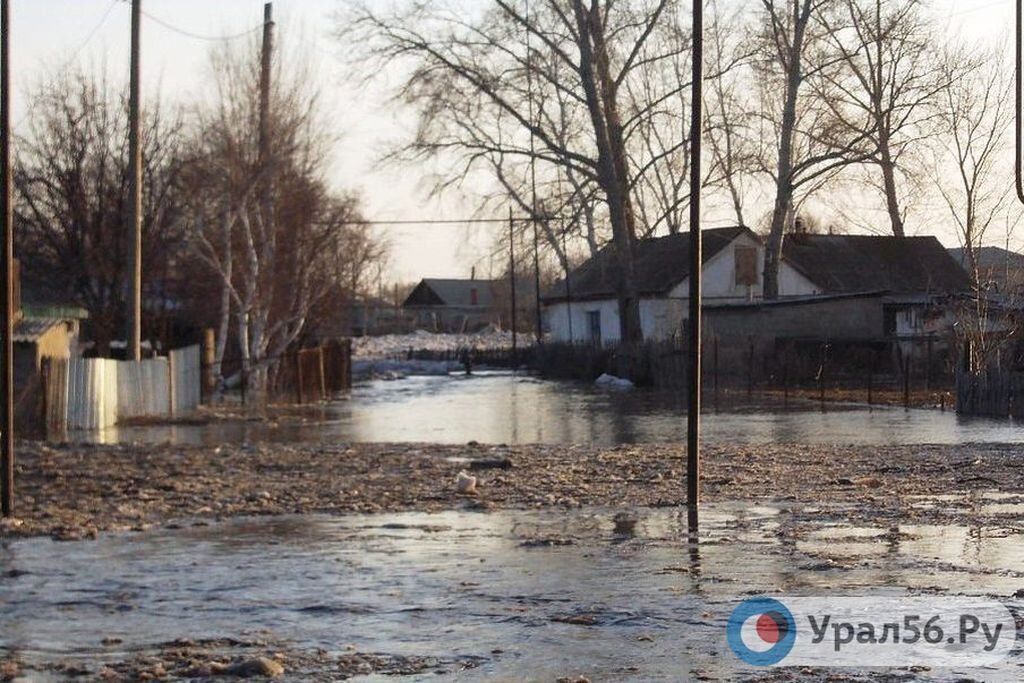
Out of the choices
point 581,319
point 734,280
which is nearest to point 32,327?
point 734,280

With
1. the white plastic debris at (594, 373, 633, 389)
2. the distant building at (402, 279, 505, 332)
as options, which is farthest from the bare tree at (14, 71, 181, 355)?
the distant building at (402, 279, 505, 332)

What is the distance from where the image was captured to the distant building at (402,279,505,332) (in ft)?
443

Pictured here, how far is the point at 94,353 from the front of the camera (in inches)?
1503

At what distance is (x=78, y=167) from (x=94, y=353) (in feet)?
15.4

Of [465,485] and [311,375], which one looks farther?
[311,375]

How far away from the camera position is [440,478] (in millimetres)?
18219

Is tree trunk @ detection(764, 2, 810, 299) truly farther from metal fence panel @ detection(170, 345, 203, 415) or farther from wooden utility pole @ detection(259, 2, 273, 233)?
metal fence panel @ detection(170, 345, 203, 415)

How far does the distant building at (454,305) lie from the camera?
135000 mm

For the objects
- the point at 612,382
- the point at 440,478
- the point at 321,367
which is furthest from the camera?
the point at 612,382

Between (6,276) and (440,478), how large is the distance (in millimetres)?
5890

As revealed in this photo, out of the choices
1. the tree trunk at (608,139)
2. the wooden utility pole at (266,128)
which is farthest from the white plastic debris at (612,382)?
the wooden utility pole at (266,128)

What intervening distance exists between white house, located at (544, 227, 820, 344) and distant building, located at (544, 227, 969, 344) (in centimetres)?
4

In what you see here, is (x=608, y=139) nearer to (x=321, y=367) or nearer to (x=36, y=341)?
(x=321, y=367)

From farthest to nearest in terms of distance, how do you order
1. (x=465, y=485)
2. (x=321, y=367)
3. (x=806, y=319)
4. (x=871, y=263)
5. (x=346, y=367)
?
1. (x=871, y=263)
2. (x=806, y=319)
3. (x=346, y=367)
4. (x=321, y=367)
5. (x=465, y=485)
